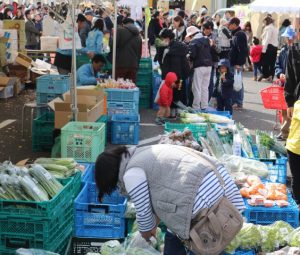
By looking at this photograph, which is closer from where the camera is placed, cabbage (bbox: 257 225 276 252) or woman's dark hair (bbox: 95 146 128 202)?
woman's dark hair (bbox: 95 146 128 202)

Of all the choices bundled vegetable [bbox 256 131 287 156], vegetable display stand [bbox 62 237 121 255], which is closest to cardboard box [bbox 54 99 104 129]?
bundled vegetable [bbox 256 131 287 156]

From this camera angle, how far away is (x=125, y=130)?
923 cm

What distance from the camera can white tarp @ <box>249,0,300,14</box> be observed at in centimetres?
1748

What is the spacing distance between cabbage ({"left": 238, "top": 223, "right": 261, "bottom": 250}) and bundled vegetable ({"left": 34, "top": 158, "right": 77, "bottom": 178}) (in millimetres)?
1707

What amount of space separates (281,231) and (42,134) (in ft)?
14.6

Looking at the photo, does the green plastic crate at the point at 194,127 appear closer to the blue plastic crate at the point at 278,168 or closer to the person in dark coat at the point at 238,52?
the blue plastic crate at the point at 278,168

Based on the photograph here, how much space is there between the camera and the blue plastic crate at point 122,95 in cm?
948

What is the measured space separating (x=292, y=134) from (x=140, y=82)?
263 inches

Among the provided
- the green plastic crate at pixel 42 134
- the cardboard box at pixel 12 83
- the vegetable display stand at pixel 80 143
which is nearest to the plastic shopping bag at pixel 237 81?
the green plastic crate at pixel 42 134

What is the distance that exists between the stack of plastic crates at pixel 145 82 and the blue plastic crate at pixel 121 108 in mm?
2697

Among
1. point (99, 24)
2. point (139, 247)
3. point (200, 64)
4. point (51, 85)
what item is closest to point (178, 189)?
point (139, 247)

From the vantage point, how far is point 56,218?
4848 millimetres

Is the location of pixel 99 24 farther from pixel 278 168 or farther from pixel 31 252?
pixel 31 252

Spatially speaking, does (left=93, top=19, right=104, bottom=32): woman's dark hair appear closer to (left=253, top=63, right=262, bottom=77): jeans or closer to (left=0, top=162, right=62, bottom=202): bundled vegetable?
(left=253, top=63, right=262, bottom=77): jeans
